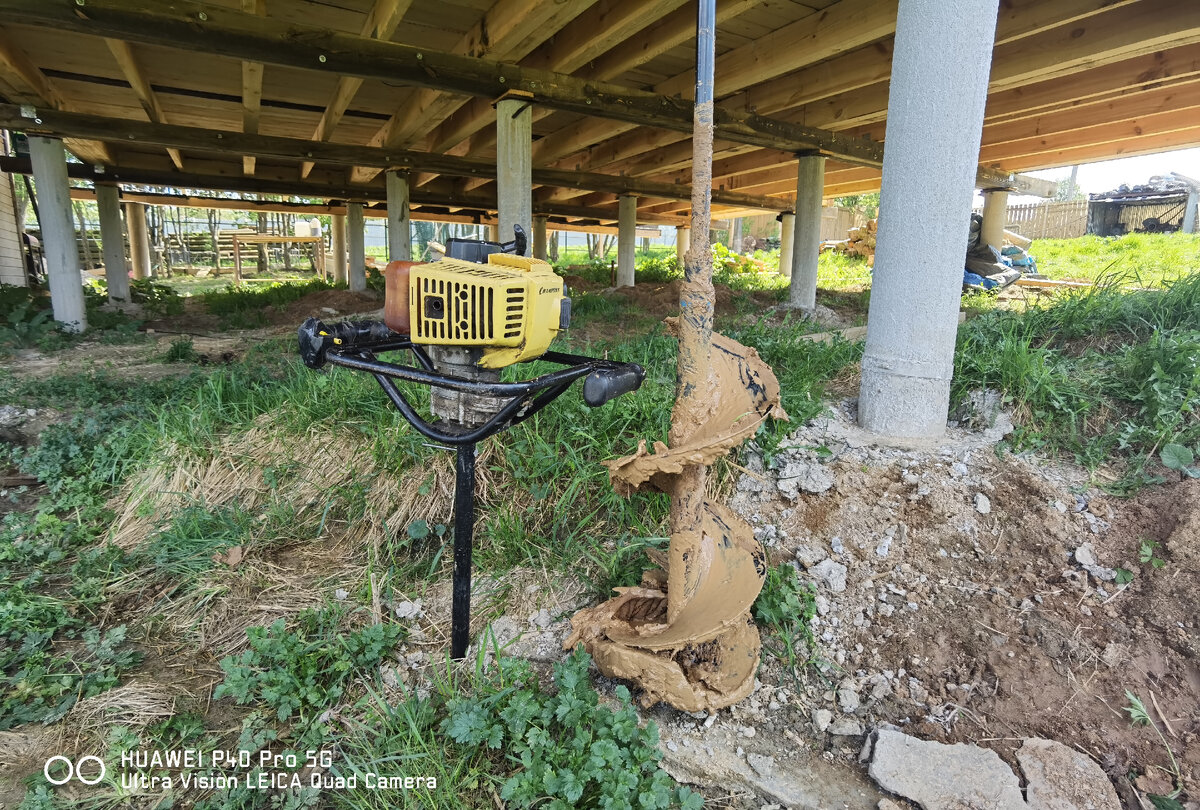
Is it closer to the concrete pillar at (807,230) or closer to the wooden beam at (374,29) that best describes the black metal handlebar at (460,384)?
the wooden beam at (374,29)

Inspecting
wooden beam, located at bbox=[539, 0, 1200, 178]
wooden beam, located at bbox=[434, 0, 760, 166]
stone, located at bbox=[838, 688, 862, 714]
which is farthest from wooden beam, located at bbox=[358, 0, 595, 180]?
stone, located at bbox=[838, 688, 862, 714]

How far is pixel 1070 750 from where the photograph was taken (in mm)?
1479

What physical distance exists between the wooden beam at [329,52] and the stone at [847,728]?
478 centimetres

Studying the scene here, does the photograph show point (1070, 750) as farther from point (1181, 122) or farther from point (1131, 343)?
point (1181, 122)

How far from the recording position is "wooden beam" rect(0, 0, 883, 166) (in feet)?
12.1

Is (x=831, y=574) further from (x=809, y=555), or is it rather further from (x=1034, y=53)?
(x=1034, y=53)

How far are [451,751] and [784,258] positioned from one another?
14.5 meters

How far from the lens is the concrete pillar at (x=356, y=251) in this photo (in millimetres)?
10883

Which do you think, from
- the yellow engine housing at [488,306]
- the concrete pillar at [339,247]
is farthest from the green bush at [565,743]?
the concrete pillar at [339,247]

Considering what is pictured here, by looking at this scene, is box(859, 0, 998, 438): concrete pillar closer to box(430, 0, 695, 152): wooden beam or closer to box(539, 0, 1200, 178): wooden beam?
box(430, 0, 695, 152): wooden beam

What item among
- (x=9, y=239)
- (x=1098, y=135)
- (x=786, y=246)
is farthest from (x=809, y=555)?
(x=786, y=246)

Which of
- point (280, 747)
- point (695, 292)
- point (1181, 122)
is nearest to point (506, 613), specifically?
point (280, 747)

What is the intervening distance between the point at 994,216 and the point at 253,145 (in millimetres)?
10971

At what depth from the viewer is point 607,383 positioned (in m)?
1.30
